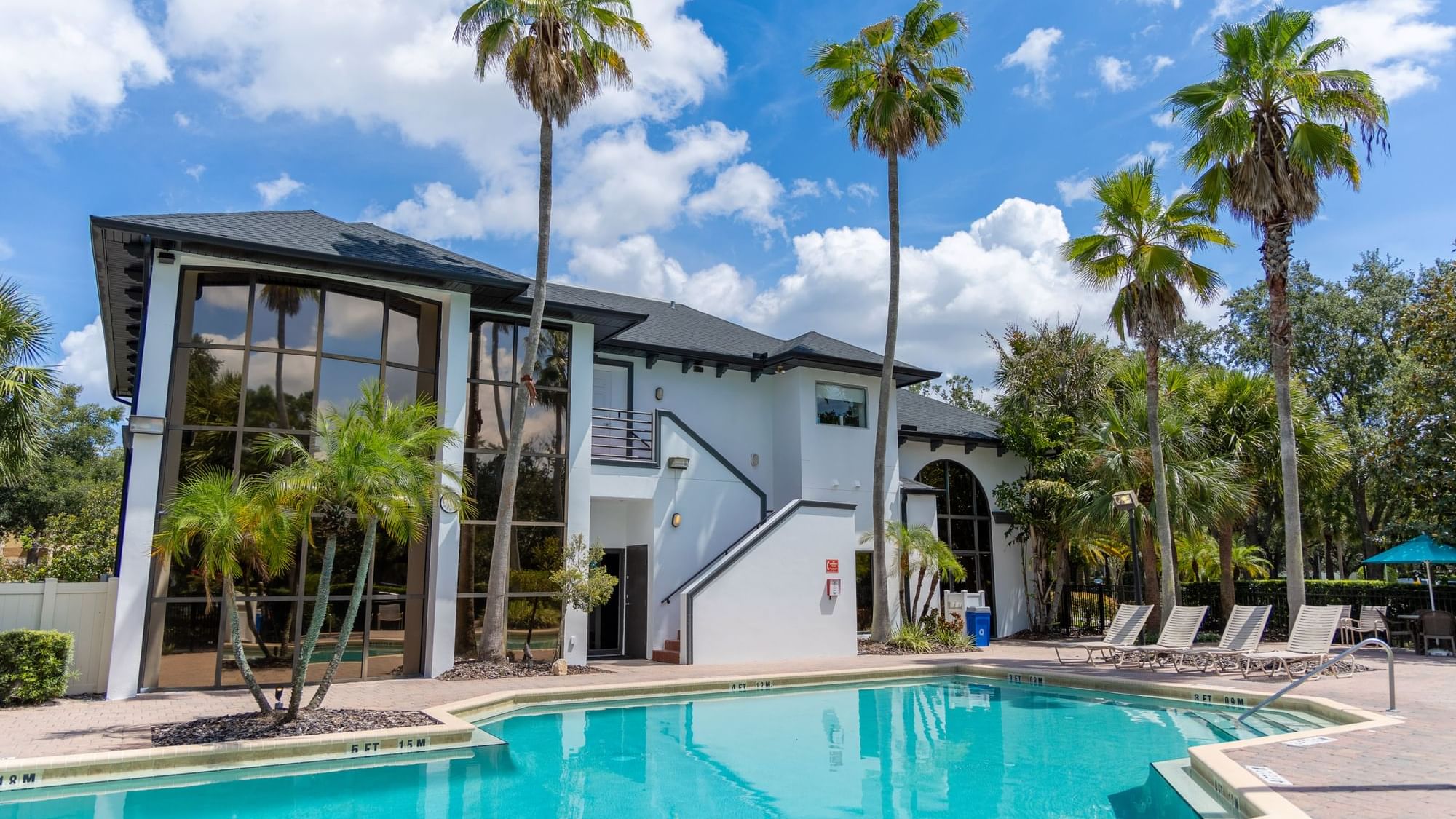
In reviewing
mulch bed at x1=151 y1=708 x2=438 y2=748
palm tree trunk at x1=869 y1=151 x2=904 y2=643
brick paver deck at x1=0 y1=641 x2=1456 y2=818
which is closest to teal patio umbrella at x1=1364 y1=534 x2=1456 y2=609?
brick paver deck at x1=0 y1=641 x2=1456 y2=818

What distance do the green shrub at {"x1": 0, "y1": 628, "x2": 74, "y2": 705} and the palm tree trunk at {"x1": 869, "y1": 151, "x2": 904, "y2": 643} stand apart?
13456mm

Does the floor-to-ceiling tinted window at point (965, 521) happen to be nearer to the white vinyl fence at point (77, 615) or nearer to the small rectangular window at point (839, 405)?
the small rectangular window at point (839, 405)

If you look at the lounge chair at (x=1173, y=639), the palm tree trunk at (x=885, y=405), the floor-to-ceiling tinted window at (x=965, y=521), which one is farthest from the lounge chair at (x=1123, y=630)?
the floor-to-ceiling tinted window at (x=965, y=521)

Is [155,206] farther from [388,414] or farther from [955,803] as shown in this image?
[955,803]

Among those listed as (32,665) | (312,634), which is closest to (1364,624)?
(312,634)

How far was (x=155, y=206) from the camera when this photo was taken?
1362 cm

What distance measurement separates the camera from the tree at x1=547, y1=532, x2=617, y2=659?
15.0m

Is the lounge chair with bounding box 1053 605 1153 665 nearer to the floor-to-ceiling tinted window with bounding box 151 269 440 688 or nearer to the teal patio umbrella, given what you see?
the teal patio umbrella

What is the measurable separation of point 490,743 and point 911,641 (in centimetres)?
1089

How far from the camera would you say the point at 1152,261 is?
16.4 meters

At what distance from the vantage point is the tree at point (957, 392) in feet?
152

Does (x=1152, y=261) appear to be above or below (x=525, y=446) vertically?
above

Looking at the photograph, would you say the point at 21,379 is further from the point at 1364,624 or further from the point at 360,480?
the point at 1364,624

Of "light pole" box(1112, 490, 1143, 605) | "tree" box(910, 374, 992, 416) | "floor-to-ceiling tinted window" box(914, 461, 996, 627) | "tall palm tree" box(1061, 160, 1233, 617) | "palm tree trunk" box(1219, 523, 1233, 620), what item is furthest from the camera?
"tree" box(910, 374, 992, 416)
